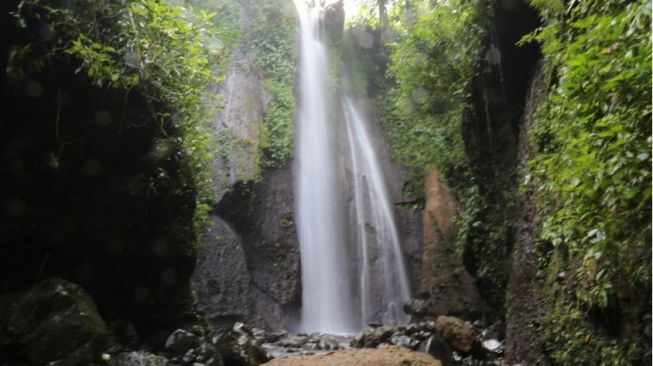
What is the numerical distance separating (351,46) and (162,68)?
14969mm

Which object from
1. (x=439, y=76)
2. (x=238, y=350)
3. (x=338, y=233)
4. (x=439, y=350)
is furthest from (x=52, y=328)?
(x=338, y=233)

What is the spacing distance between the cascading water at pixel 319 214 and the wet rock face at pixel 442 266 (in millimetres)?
2502

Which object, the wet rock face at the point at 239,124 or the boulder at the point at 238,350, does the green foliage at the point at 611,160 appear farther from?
the wet rock face at the point at 239,124

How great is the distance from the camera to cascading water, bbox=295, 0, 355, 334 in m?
14.6

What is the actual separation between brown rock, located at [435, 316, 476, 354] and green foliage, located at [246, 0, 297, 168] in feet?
26.2

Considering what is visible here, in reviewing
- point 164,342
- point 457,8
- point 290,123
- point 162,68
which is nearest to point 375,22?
point 290,123

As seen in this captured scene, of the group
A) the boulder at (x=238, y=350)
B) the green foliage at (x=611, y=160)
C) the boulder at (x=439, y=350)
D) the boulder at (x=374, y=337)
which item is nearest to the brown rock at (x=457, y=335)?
the boulder at (x=439, y=350)

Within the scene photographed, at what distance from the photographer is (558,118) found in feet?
16.8

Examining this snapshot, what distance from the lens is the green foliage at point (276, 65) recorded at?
1586 centimetres

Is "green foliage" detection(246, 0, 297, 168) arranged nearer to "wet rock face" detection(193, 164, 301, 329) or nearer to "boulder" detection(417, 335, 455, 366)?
"wet rock face" detection(193, 164, 301, 329)

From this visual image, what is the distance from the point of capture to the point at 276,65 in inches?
712

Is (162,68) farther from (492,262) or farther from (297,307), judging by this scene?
(297,307)

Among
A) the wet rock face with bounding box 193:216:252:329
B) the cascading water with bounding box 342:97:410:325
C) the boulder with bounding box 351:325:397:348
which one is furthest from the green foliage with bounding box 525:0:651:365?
the cascading water with bounding box 342:97:410:325

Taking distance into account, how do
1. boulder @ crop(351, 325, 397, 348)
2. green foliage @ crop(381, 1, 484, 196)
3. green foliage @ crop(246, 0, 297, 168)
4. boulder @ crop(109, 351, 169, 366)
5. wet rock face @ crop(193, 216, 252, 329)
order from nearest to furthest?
boulder @ crop(109, 351, 169, 366)
boulder @ crop(351, 325, 397, 348)
green foliage @ crop(381, 1, 484, 196)
wet rock face @ crop(193, 216, 252, 329)
green foliage @ crop(246, 0, 297, 168)
